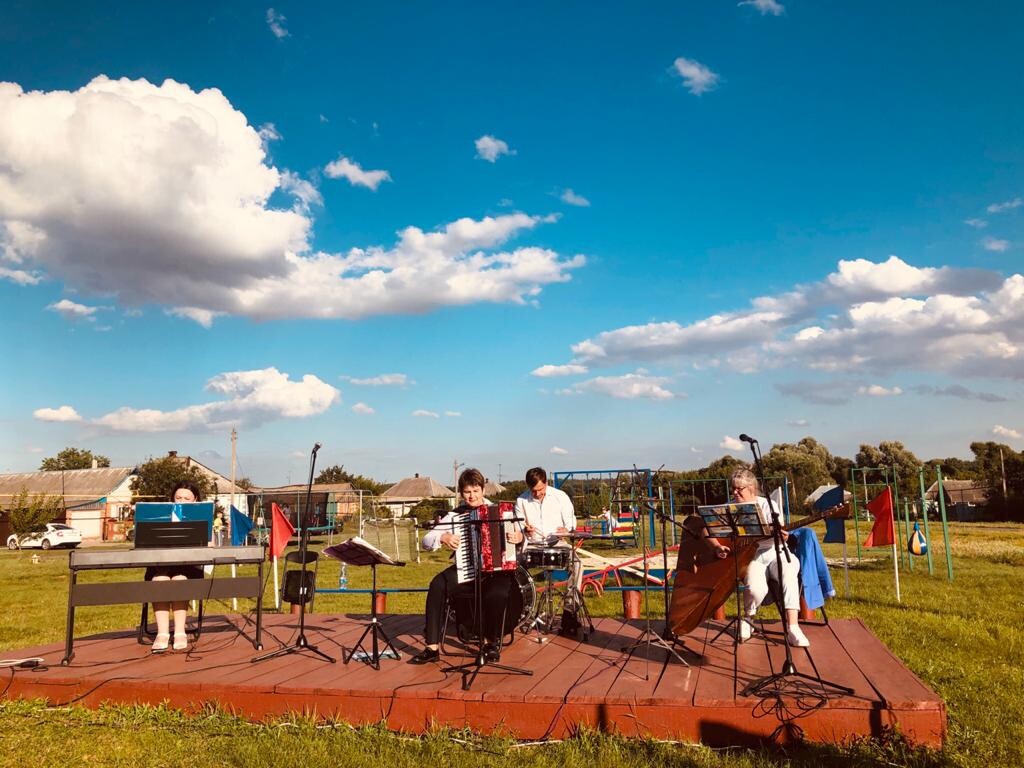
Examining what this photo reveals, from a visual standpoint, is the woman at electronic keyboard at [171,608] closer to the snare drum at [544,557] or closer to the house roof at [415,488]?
the snare drum at [544,557]

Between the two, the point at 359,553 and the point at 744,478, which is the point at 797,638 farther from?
the point at 359,553

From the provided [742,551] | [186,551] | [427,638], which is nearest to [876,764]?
[742,551]

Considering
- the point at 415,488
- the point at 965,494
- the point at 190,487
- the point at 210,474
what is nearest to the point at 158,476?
the point at 210,474

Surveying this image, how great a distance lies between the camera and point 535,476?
25.9ft

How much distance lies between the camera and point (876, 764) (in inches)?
162

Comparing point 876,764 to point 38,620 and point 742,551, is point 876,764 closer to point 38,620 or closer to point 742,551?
point 742,551

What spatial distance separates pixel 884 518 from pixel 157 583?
9.44m

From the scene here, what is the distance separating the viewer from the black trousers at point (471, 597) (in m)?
6.08

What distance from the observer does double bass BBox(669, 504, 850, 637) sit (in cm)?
534

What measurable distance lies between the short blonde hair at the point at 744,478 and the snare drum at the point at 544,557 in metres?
1.75

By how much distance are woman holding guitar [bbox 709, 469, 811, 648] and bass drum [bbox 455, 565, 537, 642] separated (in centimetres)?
168

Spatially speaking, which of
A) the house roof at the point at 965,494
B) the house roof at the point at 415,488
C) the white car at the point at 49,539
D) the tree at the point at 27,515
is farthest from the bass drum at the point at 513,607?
the house roof at the point at 415,488

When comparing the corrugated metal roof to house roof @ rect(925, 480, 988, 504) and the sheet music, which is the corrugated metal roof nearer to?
house roof @ rect(925, 480, 988, 504)

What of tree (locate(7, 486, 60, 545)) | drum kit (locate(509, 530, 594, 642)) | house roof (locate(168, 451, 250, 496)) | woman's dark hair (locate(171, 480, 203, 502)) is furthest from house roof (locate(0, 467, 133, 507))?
drum kit (locate(509, 530, 594, 642))
